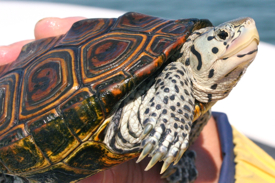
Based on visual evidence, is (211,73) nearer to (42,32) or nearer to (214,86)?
(214,86)

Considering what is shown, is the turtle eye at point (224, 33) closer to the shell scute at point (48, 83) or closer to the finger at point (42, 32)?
the shell scute at point (48, 83)

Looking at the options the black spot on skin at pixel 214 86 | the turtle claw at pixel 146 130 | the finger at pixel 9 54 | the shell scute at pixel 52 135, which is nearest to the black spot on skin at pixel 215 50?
the black spot on skin at pixel 214 86

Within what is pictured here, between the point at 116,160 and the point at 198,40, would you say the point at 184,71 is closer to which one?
the point at 198,40

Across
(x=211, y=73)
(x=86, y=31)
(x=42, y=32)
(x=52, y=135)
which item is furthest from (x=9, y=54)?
(x=211, y=73)

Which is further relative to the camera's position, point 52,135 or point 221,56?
point 221,56

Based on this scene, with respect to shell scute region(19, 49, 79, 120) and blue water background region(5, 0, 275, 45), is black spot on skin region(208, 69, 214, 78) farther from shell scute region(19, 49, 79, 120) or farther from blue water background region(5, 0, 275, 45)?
blue water background region(5, 0, 275, 45)

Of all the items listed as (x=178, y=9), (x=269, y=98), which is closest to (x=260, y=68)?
(x=269, y=98)

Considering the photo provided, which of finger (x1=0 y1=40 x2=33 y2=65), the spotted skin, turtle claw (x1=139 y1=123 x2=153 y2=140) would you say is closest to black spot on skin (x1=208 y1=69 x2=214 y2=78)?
the spotted skin
